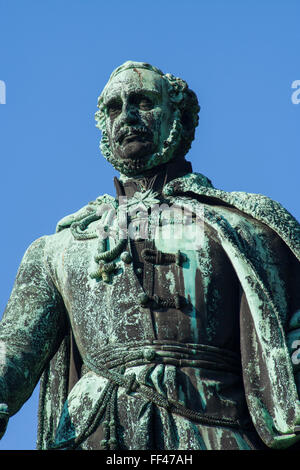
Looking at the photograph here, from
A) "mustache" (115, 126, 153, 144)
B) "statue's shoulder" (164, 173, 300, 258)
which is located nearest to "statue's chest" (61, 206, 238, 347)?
"statue's shoulder" (164, 173, 300, 258)

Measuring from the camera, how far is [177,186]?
51.8 ft

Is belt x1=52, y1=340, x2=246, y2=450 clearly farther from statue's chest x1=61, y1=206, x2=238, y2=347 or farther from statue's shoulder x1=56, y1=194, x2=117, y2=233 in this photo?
statue's shoulder x1=56, y1=194, x2=117, y2=233

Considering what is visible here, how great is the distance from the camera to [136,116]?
15898 mm

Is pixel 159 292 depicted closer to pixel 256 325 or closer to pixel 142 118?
pixel 256 325

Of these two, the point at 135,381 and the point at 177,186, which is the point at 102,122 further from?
the point at 135,381

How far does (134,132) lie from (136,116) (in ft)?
0.56

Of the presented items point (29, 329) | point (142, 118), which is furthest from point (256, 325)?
point (142, 118)

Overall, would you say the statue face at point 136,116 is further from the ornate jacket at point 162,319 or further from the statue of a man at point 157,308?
the ornate jacket at point 162,319

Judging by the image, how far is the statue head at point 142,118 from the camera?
625 inches

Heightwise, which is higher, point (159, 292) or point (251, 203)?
point (251, 203)

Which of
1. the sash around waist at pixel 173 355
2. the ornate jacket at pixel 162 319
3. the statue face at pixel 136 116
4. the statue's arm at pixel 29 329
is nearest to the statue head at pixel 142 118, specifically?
the statue face at pixel 136 116

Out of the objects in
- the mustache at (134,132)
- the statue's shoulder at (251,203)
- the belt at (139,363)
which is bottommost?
the belt at (139,363)

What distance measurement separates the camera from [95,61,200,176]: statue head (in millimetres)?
15883
